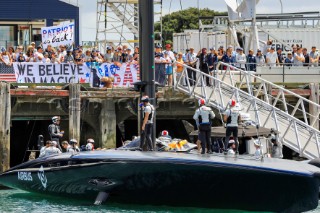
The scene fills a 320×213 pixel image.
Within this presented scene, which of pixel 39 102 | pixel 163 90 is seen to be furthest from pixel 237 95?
pixel 39 102

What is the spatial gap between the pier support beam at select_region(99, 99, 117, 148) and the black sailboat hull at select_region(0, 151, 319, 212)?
738cm

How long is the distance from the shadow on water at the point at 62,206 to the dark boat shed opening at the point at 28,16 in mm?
20745

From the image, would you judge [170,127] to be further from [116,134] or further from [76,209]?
[76,209]

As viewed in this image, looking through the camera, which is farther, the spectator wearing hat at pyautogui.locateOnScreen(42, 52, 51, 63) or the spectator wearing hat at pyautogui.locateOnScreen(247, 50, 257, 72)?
the spectator wearing hat at pyautogui.locateOnScreen(247, 50, 257, 72)

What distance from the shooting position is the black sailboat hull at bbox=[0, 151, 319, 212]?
23.5 meters

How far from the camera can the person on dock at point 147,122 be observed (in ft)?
82.9

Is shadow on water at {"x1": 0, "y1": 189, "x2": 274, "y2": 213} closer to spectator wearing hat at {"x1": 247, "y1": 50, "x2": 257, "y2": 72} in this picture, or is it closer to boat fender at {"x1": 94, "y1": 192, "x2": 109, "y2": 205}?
boat fender at {"x1": 94, "y1": 192, "x2": 109, "y2": 205}

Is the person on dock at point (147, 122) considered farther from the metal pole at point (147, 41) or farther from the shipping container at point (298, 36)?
the shipping container at point (298, 36)

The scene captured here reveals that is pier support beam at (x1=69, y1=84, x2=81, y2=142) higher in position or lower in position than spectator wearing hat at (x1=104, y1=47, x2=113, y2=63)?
lower

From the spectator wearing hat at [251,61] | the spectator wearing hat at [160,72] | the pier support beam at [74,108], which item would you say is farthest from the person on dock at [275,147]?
the spectator wearing hat at [251,61]

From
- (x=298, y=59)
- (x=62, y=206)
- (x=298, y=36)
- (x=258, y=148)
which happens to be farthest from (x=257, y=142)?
(x=298, y=36)

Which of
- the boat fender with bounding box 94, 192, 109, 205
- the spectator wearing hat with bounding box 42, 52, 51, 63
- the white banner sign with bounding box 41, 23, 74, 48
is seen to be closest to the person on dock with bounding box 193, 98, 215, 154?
the boat fender with bounding box 94, 192, 109, 205

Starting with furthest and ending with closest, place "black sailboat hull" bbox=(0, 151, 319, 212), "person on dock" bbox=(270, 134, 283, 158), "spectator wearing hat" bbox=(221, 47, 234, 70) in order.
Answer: "spectator wearing hat" bbox=(221, 47, 234, 70)
"person on dock" bbox=(270, 134, 283, 158)
"black sailboat hull" bbox=(0, 151, 319, 212)

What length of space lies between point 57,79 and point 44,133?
2251mm
